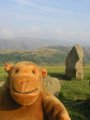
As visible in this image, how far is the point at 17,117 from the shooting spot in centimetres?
712

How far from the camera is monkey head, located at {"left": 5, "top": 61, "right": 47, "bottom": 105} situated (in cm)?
673

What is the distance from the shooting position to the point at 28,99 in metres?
6.78

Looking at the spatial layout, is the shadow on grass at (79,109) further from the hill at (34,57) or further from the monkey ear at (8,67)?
the hill at (34,57)

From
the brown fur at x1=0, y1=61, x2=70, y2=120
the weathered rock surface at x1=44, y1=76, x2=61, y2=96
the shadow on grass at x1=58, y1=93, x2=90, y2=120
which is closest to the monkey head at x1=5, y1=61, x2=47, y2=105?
the brown fur at x1=0, y1=61, x2=70, y2=120

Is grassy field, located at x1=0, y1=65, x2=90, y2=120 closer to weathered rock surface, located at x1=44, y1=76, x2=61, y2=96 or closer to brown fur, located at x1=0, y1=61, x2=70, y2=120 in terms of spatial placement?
weathered rock surface, located at x1=44, y1=76, x2=61, y2=96

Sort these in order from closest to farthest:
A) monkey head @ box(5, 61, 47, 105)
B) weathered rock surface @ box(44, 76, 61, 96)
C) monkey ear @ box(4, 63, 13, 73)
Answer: monkey head @ box(5, 61, 47, 105) → monkey ear @ box(4, 63, 13, 73) → weathered rock surface @ box(44, 76, 61, 96)

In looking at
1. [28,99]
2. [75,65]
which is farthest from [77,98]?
[28,99]

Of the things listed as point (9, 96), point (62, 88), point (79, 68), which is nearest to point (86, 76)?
point (79, 68)

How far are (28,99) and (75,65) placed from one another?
23.5 meters

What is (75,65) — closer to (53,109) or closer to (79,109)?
(79,109)

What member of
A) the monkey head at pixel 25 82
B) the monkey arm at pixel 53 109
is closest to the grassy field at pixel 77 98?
the monkey arm at pixel 53 109

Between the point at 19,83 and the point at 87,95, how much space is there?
48.2ft

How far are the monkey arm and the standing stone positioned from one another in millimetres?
21734

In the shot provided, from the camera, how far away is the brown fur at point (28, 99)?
680 cm
